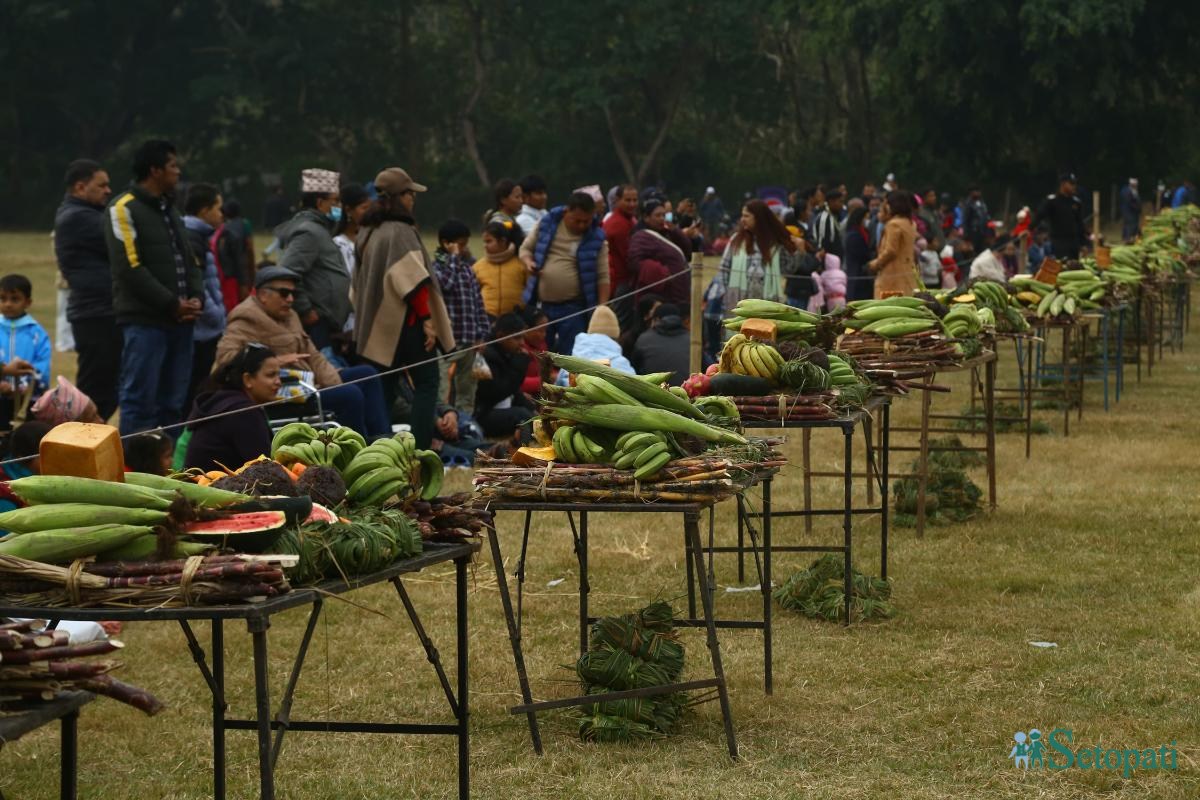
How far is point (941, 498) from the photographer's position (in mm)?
10352

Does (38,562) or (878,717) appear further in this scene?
(878,717)

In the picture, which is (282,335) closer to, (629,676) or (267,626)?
(629,676)

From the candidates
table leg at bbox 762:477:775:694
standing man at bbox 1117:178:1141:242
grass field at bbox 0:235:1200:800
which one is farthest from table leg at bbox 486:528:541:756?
standing man at bbox 1117:178:1141:242

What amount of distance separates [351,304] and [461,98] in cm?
4580

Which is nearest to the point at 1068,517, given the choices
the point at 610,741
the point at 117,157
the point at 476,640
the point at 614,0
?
the point at 476,640

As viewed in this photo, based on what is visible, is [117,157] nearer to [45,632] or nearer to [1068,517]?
[1068,517]

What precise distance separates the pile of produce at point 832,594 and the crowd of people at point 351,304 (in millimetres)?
1531

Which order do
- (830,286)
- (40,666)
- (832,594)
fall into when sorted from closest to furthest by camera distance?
(40,666), (832,594), (830,286)

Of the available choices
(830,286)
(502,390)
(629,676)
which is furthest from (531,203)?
(629,676)

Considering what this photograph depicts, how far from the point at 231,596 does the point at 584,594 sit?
2984mm

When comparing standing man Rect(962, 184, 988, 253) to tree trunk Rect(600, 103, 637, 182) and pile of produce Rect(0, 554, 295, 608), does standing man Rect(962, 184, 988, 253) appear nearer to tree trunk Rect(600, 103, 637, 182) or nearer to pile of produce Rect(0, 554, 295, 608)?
tree trunk Rect(600, 103, 637, 182)

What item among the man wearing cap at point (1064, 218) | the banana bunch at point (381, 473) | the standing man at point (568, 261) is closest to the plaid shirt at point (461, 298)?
the standing man at point (568, 261)

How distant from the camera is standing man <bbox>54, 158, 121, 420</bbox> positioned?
10906mm

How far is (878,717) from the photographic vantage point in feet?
20.9
